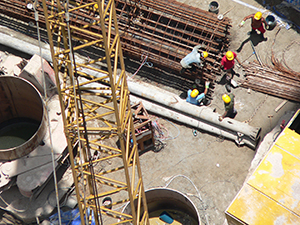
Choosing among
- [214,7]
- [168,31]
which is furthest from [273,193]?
[214,7]

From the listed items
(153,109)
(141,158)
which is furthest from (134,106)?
(141,158)

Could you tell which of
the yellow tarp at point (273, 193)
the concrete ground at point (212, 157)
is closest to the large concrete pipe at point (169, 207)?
the concrete ground at point (212, 157)

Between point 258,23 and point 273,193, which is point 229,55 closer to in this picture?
point 258,23

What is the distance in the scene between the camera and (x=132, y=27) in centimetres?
1991

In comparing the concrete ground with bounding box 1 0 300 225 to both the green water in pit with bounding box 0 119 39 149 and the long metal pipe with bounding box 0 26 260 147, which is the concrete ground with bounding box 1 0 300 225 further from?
the green water in pit with bounding box 0 119 39 149

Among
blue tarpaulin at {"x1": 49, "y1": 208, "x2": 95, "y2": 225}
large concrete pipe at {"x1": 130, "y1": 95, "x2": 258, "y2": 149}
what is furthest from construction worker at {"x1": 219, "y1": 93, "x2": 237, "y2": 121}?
blue tarpaulin at {"x1": 49, "y1": 208, "x2": 95, "y2": 225}

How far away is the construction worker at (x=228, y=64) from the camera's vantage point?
18109 millimetres

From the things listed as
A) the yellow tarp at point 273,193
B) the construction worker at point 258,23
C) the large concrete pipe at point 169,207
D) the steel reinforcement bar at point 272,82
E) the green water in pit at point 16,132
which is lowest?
the green water in pit at point 16,132

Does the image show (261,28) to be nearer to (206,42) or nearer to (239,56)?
(239,56)

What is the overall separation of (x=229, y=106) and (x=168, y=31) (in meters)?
5.75

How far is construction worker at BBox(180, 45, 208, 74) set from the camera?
18.0 meters

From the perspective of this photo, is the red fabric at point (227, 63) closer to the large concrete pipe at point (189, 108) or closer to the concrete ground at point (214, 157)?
the concrete ground at point (214, 157)

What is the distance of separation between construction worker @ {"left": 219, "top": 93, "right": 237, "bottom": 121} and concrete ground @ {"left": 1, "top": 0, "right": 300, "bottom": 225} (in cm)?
53

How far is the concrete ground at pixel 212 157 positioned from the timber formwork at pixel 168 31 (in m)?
1.39
